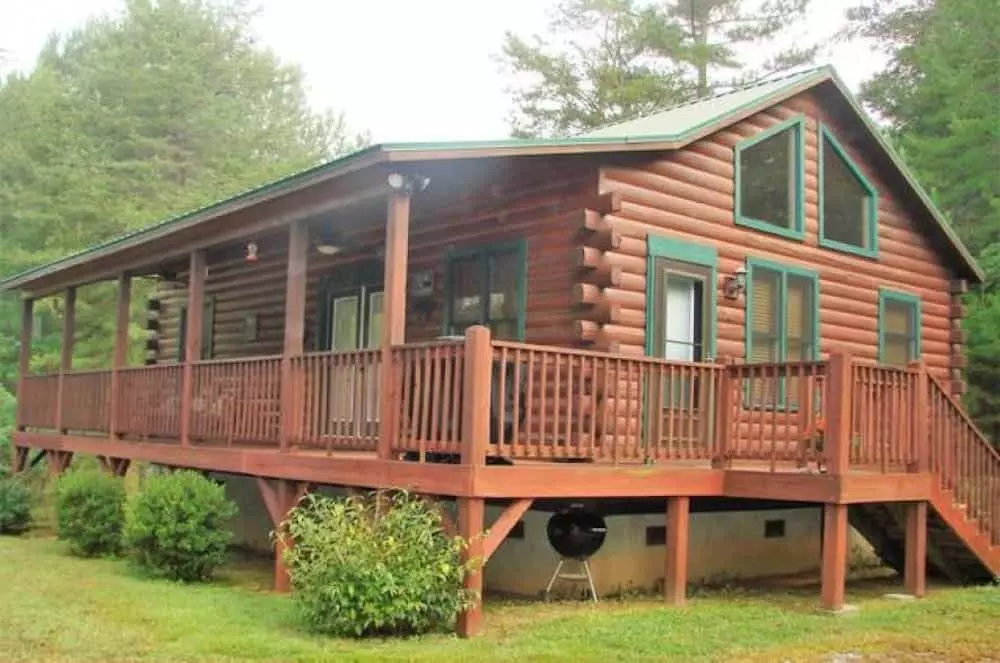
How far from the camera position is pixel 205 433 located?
13.0 metres

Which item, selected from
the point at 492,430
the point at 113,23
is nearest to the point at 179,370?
the point at 492,430

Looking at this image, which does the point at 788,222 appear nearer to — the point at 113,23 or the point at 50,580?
the point at 50,580

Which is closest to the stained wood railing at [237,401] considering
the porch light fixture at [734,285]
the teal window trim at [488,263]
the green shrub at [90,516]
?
the green shrub at [90,516]

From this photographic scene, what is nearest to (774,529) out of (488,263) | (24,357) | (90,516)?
(488,263)

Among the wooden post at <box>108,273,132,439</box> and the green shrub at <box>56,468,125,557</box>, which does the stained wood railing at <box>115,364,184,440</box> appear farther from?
the green shrub at <box>56,468,125,557</box>

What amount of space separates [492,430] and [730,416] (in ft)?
8.79

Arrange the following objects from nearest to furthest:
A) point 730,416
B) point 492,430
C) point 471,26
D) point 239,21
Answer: point 492,430 < point 730,416 < point 239,21 < point 471,26

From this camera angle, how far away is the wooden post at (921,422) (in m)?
10.8

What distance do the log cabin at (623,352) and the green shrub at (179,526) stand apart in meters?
0.59

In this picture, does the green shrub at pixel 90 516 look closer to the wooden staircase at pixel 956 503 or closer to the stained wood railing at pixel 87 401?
the stained wood railing at pixel 87 401

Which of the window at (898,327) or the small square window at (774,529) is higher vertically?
the window at (898,327)

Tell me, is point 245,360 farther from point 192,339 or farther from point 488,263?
point 488,263

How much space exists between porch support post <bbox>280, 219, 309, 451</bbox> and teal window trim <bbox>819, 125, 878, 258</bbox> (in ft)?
22.0

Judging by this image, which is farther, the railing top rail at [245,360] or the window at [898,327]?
the window at [898,327]
